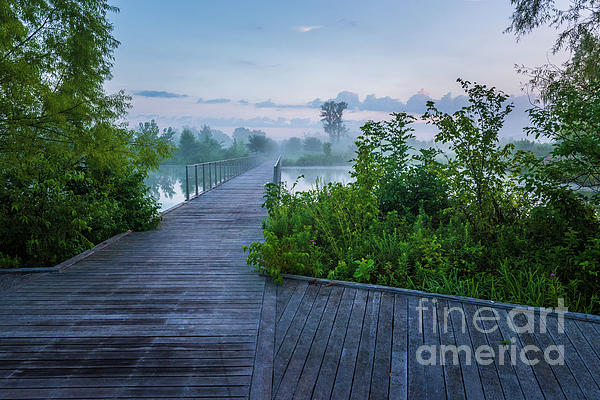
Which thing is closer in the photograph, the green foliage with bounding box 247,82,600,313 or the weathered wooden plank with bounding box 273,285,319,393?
the weathered wooden plank with bounding box 273,285,319,393

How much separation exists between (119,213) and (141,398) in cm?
399

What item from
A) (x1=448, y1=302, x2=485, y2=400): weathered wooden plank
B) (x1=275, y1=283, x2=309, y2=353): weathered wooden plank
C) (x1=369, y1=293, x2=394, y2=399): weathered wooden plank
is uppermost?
(x1=448, y1=302, x2=485, y2=400): weathered wooden plank

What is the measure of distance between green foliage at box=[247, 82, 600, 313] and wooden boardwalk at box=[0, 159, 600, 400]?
0.36m

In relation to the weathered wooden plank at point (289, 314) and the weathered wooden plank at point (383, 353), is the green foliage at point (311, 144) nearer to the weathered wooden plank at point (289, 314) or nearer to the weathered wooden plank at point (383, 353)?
→ the weathered wooden plank at point (289, 314)

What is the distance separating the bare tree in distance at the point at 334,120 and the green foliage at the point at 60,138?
47478mm

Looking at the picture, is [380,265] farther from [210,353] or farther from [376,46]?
[376,46]

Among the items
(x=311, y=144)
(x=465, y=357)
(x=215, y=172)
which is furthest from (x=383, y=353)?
(x=311, y=144)

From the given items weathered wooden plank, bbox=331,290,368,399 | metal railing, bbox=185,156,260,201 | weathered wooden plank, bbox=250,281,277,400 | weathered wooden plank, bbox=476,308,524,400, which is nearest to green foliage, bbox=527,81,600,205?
weathered wooden plank, bbox=476,308,524,400

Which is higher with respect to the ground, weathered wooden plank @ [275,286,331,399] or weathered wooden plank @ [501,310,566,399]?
weathered wooden plank @ [501,310,566,399]

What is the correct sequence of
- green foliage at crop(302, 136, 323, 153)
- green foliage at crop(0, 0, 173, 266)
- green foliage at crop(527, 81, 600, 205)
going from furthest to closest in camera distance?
green foliage at crop(302, 136, 323, 153) → green foliage at crop(0, 0, 173, 266) → green foliage at crop(527, 81, 600, 205)

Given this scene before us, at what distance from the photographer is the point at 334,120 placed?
51469 mm

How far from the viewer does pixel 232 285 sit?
3.15 meters

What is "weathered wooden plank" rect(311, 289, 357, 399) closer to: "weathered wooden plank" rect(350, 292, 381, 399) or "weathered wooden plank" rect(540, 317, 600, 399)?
"weathered wooden plank" rect(350, 292, 381, 399)

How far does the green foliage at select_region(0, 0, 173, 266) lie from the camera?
3594 mm
